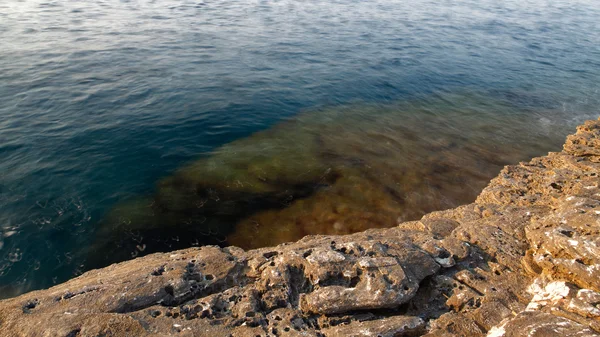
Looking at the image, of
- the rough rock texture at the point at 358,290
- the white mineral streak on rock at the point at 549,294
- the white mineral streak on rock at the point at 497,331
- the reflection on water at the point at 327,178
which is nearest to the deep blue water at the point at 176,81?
the reflection on water at the point at 327,178

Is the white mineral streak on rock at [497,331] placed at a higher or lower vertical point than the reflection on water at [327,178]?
higher

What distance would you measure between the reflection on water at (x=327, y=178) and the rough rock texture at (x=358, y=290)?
308 cm

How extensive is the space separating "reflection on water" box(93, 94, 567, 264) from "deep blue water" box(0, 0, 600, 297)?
1.17 m

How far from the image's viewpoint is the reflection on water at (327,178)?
35.7 ft

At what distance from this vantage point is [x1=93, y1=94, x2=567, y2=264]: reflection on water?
35.7 ft

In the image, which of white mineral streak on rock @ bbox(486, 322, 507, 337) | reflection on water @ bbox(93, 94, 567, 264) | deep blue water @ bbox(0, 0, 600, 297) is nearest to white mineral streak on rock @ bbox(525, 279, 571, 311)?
white mineral streak on rock @ bbox(486, 322, 507, 337)

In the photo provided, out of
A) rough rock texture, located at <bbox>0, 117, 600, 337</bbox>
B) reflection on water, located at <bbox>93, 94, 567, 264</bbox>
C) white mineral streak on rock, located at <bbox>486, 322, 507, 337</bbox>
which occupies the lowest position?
reflection on water, located at <bbox>93, 94, 567, 264</bbox>

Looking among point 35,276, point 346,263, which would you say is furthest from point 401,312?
point 35,276

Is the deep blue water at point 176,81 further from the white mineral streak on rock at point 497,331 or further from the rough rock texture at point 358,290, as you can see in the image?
the white mineral streak on rock at point 497,331

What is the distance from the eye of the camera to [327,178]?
13344mm

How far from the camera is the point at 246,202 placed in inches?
472

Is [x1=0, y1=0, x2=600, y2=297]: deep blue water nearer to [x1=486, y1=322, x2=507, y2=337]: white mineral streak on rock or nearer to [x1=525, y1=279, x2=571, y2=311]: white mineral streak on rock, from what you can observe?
[x1=486, y1=322, x2=507, y2=337]: white mineral streak on rock

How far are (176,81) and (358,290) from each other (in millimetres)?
19135

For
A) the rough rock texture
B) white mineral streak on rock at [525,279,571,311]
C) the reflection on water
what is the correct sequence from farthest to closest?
the reflection on water < white mineral streak on rock at [525,279,571,311] < the rough rock texture
